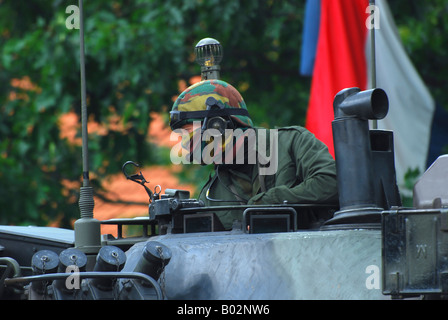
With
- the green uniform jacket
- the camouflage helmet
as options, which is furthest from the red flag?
the green uniform jacket

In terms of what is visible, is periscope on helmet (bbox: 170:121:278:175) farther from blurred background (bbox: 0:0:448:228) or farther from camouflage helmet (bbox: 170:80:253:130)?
blurred background (bbox: 0:0:448:228)

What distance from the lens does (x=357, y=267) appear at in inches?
153

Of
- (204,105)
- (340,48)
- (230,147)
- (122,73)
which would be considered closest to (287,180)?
(230,147)

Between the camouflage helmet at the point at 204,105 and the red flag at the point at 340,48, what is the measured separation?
18.8ft

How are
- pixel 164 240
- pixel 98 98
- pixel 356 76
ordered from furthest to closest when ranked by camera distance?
pixel 98 98 → pixel 356 76 → pixel 164 240

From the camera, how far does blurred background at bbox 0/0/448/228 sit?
480 inches

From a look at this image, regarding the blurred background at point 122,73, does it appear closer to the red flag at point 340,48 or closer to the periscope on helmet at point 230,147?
the red flag at point 340,48

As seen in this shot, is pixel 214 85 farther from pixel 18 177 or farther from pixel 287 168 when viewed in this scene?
pixel 18 177

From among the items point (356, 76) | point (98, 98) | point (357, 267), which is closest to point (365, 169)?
point (357, 267)

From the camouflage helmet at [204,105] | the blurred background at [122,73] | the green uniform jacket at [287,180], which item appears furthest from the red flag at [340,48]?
the green uniform jacket at [287,180]

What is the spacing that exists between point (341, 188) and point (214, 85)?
1234 millimetres

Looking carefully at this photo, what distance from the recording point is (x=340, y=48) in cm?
1155

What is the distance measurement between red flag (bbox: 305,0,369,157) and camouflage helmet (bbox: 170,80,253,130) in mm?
5731

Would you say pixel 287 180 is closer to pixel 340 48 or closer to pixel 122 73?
pixel 340 48
